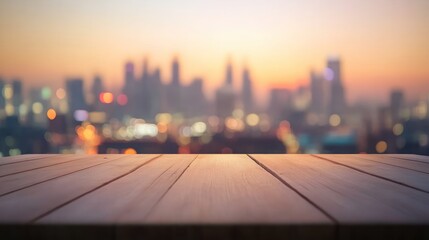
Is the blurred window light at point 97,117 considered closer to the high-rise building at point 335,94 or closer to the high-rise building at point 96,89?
the high-rise building at point 96,89

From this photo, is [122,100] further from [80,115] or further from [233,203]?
[233,203]

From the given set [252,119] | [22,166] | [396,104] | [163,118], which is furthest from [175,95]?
[22,166]

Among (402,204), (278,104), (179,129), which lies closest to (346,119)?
(278,104)

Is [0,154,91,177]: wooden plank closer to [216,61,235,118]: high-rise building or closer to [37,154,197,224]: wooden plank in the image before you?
[37,154,197,224]: wooden plank

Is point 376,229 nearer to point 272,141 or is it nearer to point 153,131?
point 272,141

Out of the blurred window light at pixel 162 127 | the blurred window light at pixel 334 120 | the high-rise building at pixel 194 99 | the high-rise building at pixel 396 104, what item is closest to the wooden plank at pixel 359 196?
the high-rise building at pixel 396 104
